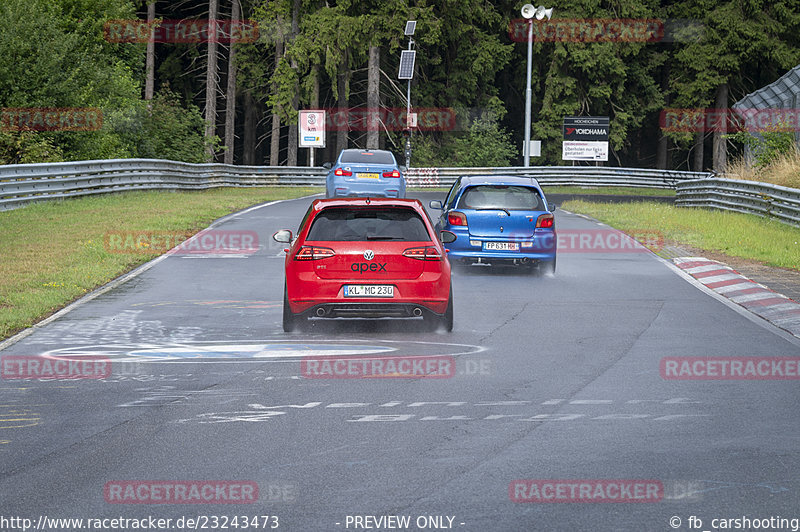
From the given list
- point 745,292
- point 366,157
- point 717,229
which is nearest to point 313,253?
point 745,292

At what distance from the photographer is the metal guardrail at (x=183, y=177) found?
87.5 feet

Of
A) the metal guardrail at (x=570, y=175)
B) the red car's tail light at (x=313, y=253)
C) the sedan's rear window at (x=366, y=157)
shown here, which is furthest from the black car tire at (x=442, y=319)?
the metal guardrail at (x=570, y=175)

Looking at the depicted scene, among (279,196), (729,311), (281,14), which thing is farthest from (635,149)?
(729,311)

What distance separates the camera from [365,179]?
30.7m

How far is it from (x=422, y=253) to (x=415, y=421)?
14.5 feet

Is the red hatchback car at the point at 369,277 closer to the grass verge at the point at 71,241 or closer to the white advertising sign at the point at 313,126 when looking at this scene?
the grass verge at the point at 71,241

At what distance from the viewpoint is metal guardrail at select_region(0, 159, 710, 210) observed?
87.5 ft

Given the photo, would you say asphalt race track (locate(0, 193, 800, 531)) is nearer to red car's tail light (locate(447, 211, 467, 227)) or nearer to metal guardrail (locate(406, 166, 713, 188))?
red car's tail light (locate(447, 211, 467, 227))

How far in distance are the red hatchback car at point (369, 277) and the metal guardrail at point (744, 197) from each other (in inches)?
594

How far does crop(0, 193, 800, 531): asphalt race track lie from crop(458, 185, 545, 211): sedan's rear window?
4.23 metres

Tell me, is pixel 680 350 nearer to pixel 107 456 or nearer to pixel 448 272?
pixel 448 272

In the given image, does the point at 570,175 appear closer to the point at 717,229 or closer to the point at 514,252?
the point at 717,229

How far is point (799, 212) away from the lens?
982 inches

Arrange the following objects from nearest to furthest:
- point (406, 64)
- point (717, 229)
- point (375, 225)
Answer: point (375, 225) → point (717, 229) → point (406, 64)
